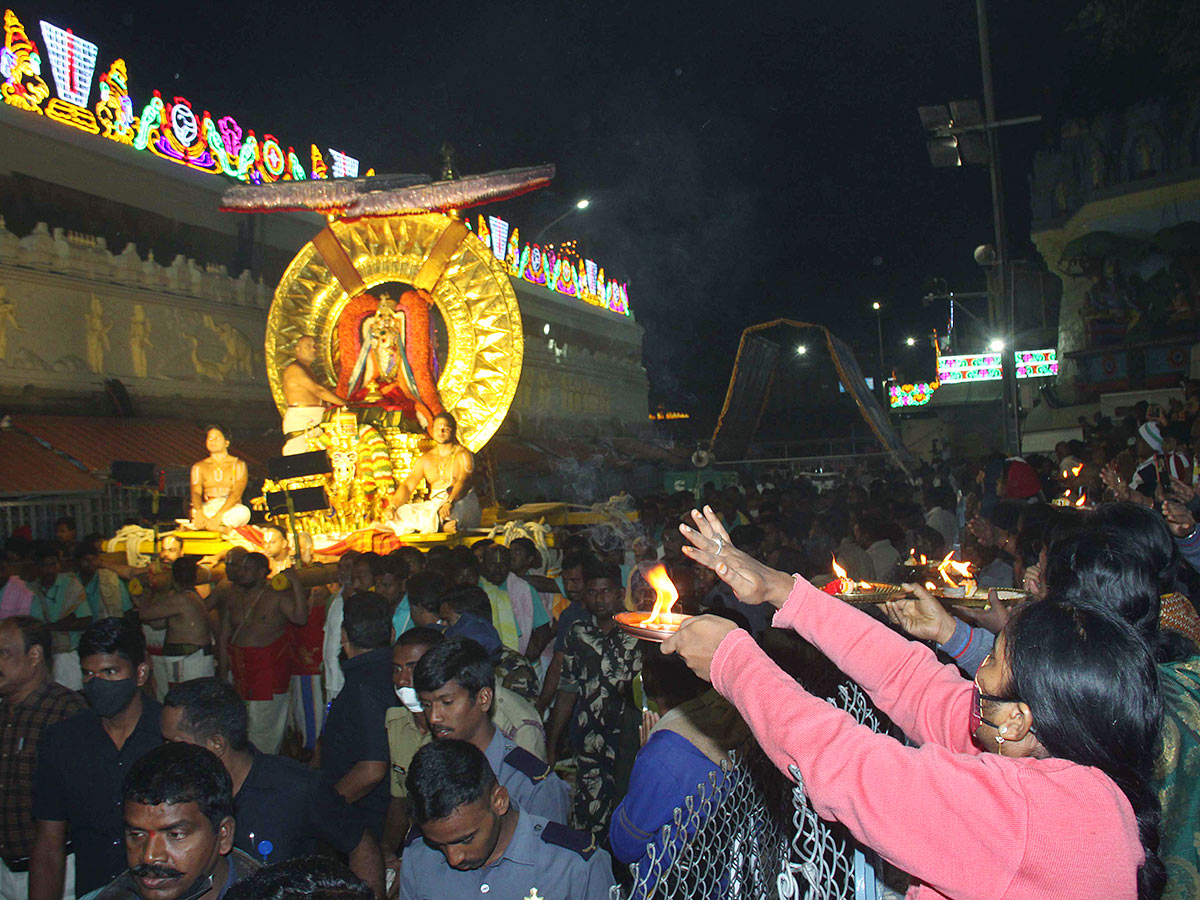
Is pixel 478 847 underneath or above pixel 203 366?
underneath

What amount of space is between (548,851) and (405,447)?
40.5 feet

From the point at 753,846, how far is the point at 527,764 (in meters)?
0.92

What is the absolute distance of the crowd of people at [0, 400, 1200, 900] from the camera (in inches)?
58.3

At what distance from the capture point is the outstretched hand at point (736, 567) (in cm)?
222

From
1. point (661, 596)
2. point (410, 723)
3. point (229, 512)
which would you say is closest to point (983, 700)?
point (661, 596)

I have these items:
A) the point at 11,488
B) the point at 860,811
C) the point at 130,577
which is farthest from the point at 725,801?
the point at 11,488

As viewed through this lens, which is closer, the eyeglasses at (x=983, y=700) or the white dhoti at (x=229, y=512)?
the eyeglasses at (x=983, y=700)

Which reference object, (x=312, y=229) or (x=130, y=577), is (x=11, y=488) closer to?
(x=130, y=577)

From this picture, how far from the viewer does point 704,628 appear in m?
1.80

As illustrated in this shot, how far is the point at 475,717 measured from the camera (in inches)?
135

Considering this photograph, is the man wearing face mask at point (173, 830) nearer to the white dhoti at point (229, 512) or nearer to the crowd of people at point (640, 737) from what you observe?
the crowd of people at point (640, 737)

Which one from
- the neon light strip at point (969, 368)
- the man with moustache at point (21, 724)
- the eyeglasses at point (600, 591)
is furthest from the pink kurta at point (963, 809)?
the neon light strip at point (969, 368)

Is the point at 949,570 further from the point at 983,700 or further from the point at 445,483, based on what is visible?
the point at 445,483

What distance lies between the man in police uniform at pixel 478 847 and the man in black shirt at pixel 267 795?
0.44 metres
